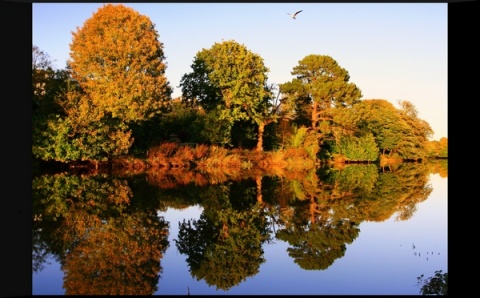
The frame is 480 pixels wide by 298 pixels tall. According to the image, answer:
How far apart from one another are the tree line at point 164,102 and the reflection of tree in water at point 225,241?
14.2 m

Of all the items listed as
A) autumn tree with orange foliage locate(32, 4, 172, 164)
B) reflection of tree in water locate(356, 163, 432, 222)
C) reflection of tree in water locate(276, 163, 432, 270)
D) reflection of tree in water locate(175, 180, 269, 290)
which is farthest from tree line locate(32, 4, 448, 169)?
reflection of tree in water locate(356, 163, 432, 222)

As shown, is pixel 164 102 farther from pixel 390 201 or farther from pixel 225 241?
pixel 225 241

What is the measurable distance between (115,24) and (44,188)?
14254 mm

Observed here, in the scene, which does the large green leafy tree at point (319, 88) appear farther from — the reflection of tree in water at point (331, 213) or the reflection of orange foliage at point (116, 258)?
the reflection of orange foliage at point (116, 258)

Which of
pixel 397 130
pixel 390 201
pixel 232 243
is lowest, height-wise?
pixel 232 243

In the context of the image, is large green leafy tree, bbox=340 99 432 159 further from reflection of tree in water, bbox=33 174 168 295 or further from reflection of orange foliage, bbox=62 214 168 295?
reflection of orange foliage, bbox=62 214 168 295

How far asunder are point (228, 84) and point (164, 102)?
5.70 meters

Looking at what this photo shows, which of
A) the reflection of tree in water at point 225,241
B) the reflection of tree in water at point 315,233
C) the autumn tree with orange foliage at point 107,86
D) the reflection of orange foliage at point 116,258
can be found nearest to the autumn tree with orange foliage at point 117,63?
the autumn tree with orange foliage at point 107,86

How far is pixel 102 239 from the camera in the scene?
8.72m

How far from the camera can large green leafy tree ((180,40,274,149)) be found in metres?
33.6

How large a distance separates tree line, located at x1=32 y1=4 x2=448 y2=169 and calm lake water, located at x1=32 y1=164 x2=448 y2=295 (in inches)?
415

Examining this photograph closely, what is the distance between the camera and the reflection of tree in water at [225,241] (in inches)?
275

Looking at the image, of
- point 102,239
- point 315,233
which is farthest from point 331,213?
point 102,239

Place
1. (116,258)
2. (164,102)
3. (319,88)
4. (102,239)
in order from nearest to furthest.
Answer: (116,258), (102,239), (164,102), (319,88)
